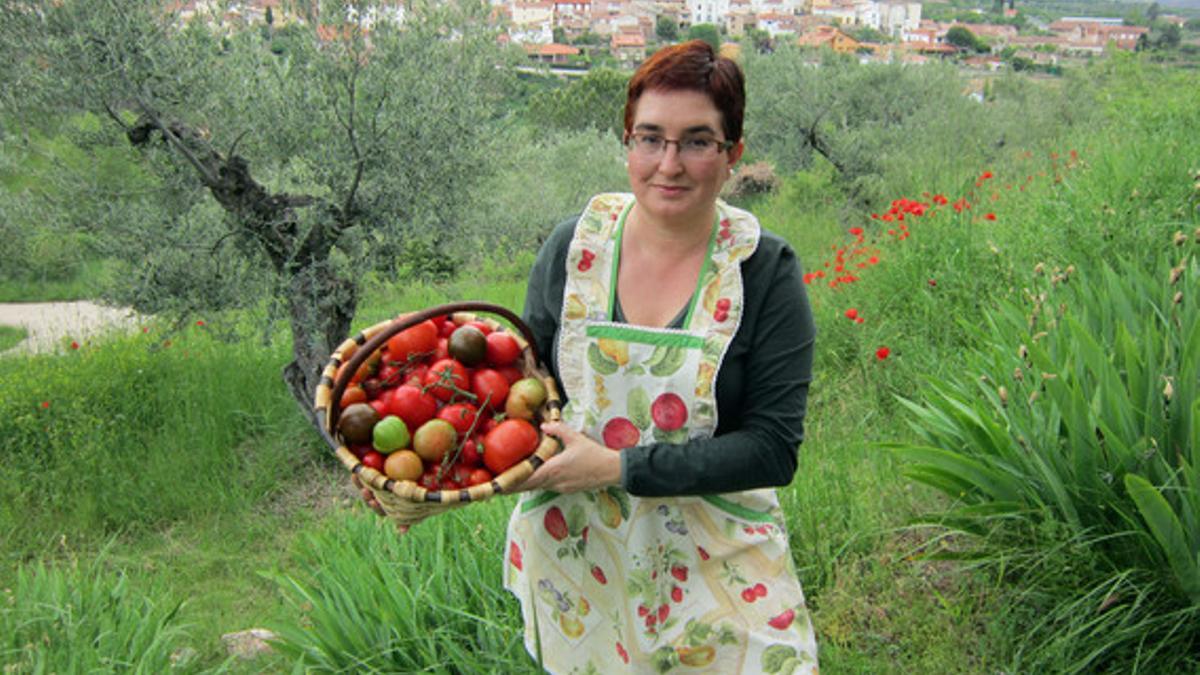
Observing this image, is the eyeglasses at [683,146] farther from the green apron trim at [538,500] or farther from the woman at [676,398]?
the green apron trim at [538,500]

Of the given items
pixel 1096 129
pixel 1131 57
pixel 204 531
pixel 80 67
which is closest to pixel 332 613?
pixel 204 531

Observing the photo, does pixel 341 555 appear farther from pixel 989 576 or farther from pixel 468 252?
pixel 468 252

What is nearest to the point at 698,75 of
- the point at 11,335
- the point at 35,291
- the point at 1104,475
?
the point at 1104,475

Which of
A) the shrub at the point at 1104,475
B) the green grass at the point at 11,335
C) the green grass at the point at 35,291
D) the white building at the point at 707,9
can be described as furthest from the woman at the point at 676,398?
the white building at the point at 707,9

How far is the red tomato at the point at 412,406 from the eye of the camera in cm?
177

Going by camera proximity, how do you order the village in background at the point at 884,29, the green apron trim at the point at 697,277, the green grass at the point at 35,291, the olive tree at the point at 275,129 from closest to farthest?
the green apron trim at the point at 697,277 < the olive tree at the point at 275,129 < the green grass at the point at 35,291 < the village in background at the point at 884,29

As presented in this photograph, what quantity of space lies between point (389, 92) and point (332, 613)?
338 centimetres

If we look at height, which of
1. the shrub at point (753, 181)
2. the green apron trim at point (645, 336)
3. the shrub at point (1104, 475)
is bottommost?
the shrub at point (753, 181)

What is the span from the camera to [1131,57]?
672 inches

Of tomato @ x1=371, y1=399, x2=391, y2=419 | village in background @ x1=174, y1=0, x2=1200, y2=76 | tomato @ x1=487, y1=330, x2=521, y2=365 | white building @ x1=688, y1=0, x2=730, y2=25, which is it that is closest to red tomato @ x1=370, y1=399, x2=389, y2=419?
tomato @ x1=371, y1=399, x2=391, y2=419

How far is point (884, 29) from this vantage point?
259 feet

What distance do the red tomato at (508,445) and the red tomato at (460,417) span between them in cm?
7

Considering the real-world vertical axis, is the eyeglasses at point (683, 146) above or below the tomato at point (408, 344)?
above

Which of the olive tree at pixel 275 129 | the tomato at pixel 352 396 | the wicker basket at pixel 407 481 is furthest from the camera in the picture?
the olive tree at pixel 275 129
